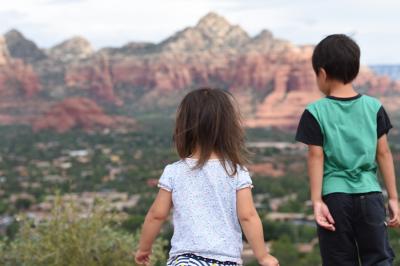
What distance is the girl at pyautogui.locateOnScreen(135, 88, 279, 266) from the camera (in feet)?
10.6

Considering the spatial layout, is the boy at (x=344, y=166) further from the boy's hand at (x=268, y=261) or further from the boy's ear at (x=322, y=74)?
the boy's hand at (x=268, y=261)

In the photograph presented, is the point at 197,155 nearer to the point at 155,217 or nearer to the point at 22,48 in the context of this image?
the point at 155,217

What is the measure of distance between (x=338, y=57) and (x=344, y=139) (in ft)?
1.17

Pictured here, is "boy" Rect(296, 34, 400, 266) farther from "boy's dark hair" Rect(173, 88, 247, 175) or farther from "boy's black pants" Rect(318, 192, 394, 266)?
"boy's dark hair" Rect(173, 88, 247, 175)

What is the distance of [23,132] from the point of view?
91875mm

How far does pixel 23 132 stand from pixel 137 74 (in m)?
32.7

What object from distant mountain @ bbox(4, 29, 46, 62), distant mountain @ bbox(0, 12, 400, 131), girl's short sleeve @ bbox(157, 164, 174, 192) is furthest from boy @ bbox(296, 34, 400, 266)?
distant mountain @ bbox(4, 29, 46, 62)

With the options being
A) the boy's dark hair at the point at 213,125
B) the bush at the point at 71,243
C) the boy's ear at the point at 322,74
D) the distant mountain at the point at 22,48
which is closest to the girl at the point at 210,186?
the boy's dark hair at the point at 213,125

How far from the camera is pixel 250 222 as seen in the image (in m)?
3.18

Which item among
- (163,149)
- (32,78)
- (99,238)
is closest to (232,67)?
(32,78)

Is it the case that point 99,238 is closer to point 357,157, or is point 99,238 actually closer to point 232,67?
point 357,157

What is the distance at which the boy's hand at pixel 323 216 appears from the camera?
128 inches

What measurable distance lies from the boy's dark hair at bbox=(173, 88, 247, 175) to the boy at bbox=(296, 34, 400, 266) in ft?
0.99

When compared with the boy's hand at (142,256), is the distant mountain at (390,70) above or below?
below
